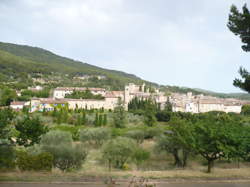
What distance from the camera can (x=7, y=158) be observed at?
12.1 meters

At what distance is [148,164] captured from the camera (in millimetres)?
18344

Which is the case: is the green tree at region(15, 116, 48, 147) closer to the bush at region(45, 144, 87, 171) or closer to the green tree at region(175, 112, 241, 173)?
the bush at region(45, 144, 87, 171)

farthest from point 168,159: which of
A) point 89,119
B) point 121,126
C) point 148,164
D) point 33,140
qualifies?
point 89,119

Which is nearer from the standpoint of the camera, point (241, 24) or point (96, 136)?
point (241, 24)

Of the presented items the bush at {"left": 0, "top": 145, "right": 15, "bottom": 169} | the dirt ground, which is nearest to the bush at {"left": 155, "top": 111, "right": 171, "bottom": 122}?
the dirt ground

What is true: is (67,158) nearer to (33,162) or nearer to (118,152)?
(33,162)

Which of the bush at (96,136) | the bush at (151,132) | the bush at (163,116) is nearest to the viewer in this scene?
the bush at (96,136)

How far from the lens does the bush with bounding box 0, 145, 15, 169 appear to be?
38.9 feet

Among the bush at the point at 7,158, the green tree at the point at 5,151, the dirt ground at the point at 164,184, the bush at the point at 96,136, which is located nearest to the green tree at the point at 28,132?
the green tree at the point at 5,151

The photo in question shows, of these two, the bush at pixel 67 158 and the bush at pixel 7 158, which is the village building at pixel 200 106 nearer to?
the bush at pixel 67 158

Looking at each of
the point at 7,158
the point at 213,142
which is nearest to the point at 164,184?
the point at 213,142

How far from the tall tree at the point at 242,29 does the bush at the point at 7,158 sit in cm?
1273

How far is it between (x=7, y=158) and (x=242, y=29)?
14155mm

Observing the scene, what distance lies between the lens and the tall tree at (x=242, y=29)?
28.8 ft
